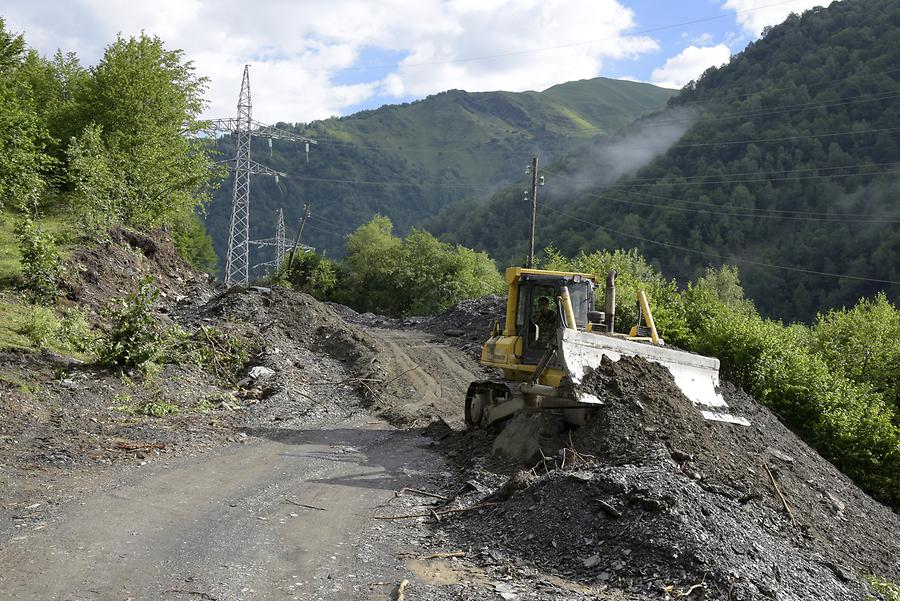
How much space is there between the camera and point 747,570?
614 centimetres

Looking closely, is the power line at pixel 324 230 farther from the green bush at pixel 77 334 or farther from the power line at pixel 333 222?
the green bush at pixel 77 334

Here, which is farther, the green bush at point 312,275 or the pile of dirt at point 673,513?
the green bush at point 312,275

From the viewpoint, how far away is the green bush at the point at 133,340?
1409cm

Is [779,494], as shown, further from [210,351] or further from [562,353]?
[210,351]

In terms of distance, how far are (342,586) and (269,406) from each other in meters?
9.38

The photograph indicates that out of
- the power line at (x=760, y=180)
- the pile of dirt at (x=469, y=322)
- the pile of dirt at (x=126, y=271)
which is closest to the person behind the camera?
the pile of dirt at (x=126, y=271)

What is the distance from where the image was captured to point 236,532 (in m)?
7.07

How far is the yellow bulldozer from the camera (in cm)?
980

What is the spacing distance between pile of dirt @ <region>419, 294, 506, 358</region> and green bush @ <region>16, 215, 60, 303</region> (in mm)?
13914

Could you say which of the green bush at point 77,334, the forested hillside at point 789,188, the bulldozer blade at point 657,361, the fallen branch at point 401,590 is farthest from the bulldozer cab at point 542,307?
the forested hillside at point 789,188

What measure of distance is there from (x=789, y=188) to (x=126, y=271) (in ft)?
202

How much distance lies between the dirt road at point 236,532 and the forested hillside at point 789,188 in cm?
4715

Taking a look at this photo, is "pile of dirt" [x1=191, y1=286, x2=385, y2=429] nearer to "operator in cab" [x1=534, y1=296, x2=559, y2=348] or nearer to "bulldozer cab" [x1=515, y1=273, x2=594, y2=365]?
"bulldozer cab" [x1=515, y1=273, x2=594, y2=365]

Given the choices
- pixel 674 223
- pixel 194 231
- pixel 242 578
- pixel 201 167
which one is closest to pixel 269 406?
pixel 242 578
